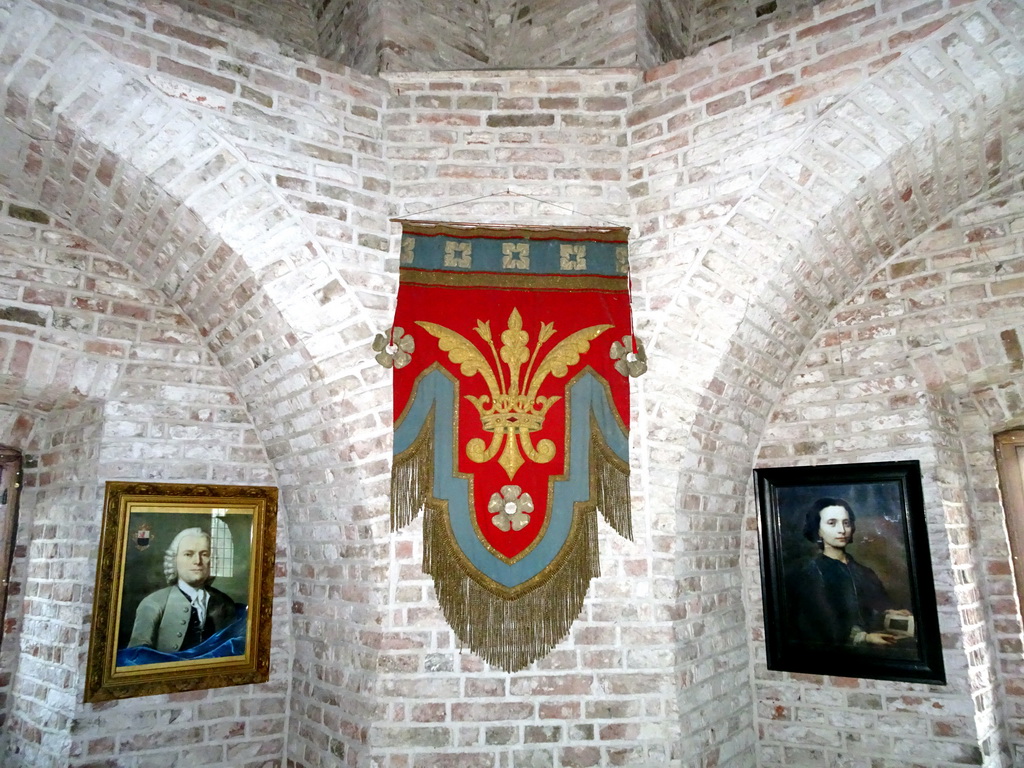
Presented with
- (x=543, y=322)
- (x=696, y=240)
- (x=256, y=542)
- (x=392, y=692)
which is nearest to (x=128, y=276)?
(x=256, y=542)

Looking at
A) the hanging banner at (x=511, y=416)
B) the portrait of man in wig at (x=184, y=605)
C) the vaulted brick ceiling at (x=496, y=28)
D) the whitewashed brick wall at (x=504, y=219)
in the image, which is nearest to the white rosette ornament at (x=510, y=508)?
the hanging banner at (x=511, y=416)

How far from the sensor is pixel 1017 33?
2412 millimetres

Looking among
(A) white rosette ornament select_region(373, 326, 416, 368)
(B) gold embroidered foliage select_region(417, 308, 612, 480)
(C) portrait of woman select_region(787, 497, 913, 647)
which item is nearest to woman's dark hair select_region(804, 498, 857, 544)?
(C) portrait of woman select_region(787, 497, 913, 647)

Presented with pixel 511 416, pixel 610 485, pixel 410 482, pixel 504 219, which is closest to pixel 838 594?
pixel 610 485

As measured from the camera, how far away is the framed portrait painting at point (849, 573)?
3.04 m

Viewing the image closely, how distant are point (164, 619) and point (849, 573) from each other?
2.85 meters

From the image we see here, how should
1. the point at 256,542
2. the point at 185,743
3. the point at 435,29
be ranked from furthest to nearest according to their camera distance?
the point at 435,29 → the point at 256,542 → the point at 185,743

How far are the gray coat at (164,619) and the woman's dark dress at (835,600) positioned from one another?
2.51 m

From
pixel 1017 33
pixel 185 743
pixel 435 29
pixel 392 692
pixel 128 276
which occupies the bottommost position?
pixel 185 743

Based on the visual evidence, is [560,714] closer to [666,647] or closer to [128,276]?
[666,647]

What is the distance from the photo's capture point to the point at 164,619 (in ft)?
10.1

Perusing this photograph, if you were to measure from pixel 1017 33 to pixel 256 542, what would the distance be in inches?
134

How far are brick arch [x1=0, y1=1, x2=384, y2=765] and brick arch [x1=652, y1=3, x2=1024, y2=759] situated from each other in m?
1.23

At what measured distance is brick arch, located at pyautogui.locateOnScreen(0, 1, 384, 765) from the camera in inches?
99.3
